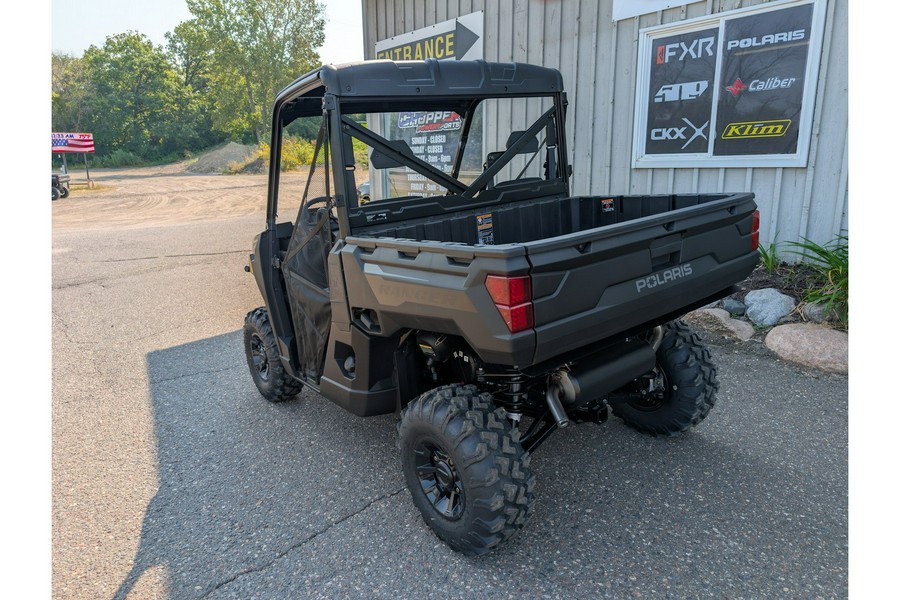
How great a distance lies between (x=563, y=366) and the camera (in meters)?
2.65

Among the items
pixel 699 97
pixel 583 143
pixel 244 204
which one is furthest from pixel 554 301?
pixel 244 204

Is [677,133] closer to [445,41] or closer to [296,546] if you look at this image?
[445,41]

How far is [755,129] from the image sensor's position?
17.3ft

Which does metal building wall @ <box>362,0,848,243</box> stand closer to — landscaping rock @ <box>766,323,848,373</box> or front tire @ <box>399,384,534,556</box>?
landscaping rock @ <box>766,323,848,373</box>

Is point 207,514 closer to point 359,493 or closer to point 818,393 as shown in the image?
point 359,493

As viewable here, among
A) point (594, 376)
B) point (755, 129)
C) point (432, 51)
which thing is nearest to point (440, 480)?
point (594, 376)

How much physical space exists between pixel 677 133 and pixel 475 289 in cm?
459

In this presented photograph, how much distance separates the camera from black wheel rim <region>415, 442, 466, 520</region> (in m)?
2.55

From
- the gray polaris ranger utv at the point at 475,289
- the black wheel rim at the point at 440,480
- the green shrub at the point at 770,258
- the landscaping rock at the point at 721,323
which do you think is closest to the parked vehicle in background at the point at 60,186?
the gray polaris ranger utv at the point at 475,289

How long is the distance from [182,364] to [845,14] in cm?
616

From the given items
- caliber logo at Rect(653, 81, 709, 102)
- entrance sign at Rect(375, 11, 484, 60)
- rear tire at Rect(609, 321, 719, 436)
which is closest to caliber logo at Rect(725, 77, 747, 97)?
caliber logo at Rect(653, 81, 709, 102)

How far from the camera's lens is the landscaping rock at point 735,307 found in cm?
520

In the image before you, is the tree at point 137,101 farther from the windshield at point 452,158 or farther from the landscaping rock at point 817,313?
the landscaping rock at point 817,313

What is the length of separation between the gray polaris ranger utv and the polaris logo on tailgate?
0.04ft
